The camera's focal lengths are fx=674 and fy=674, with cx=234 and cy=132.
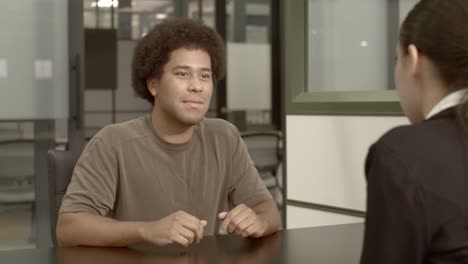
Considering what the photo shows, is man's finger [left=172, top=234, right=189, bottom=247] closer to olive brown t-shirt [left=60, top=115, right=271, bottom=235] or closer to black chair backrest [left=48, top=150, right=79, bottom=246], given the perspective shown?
olive brown t-shirt [left=60, top=115, right=271, bottom=235]

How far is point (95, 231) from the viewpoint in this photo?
1502 millimetres

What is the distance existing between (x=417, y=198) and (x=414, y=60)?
0.22 meters

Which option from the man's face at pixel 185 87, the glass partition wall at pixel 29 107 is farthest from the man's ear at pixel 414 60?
the glass partition wall at pixel 29 107

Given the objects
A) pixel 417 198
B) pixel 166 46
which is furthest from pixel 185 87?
pixel 417 198

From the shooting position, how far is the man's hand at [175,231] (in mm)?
1363

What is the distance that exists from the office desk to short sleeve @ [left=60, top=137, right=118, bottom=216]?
178 mm

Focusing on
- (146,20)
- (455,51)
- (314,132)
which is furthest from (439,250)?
(146,20)

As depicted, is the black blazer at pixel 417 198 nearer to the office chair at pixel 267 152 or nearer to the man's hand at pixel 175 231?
the man's hand at pixel 175 231

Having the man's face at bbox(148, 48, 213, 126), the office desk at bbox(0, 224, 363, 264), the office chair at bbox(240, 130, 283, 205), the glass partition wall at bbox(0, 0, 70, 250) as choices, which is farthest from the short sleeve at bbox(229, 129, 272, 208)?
the office chair at bbox(240, 130, 283, 205)

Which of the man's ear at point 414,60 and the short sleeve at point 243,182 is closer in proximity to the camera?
the man's ear at point 414,60

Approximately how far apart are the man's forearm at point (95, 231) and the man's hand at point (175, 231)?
3cm

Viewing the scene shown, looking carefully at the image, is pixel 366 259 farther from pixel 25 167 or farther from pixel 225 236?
pixel 25 167

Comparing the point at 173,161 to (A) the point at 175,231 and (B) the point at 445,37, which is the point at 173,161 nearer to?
(A) the point at 175,231

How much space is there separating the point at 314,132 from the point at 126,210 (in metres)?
1.11
